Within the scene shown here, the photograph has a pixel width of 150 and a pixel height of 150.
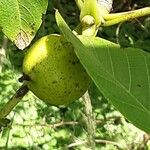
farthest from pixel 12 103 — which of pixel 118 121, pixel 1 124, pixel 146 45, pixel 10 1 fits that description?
pixel 146 45

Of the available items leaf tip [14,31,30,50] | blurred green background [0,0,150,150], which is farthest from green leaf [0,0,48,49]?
blurred green background [0,0,150,150]

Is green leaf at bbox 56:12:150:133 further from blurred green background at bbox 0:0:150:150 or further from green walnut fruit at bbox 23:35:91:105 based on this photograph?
blurred green background at bbox 0:0:150:150

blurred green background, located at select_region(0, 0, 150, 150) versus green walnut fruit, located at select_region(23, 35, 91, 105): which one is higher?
green walnut fruit, located at select_region(23, 35, 91, 105)

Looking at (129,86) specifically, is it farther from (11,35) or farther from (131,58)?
(11,35)

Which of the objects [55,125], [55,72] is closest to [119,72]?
[55,72]

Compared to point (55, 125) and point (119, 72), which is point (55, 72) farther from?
point (55, 125)

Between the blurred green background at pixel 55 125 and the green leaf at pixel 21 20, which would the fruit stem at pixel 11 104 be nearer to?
the green leaf at pixel 21 20
